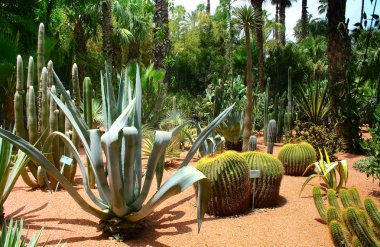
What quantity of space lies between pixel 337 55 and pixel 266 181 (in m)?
6.05

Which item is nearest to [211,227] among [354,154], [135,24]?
[354,154]

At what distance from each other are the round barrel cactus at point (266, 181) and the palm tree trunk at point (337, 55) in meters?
5.10

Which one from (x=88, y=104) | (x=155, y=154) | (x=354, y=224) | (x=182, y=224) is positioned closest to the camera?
(x=354, y=224)

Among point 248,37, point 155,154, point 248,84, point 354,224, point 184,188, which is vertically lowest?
point 354,224

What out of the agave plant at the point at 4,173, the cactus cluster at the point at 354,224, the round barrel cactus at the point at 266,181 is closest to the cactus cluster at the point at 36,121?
the agave plant at the point at 4,173

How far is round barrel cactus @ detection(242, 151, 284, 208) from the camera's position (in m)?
5.22

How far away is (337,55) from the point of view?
1011cm

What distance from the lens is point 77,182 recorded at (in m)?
6.14

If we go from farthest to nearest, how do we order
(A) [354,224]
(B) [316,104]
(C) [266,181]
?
(B) [316,104] → (C) [266,181] → (A) [354,224]

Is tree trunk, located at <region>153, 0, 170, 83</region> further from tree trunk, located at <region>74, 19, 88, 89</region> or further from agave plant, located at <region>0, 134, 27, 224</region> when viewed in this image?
agave plant, located at <region>0, 134, 27, 224</region>

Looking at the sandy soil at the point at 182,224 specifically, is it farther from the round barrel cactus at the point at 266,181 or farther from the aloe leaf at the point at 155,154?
the aloe leaf at the point at 155,154

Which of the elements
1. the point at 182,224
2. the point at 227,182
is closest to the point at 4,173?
the point at 182,224

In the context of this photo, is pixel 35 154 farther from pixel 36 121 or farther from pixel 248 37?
pixel 248 37

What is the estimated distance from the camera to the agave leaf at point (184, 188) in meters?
3.40
